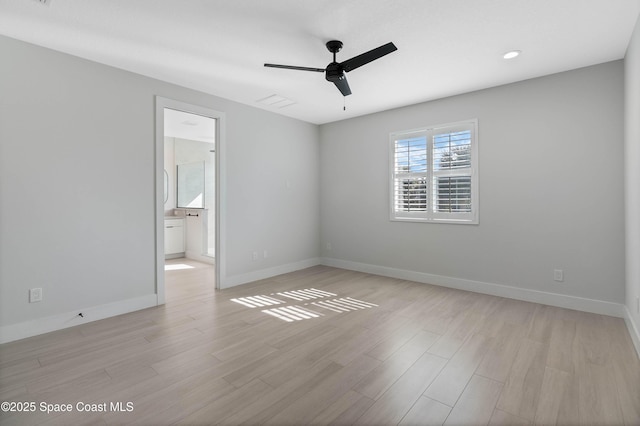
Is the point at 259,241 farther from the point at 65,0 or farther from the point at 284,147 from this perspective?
the point at 65,0

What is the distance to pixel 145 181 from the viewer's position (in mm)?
3484

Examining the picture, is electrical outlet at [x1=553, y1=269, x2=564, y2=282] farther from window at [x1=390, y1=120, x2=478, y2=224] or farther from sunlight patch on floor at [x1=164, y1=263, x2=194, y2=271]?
sunlight patch on floor at [x1=164, y1=263, x2=194, y2=271]

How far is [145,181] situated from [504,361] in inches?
152

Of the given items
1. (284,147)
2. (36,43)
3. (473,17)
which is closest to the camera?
(473,17)

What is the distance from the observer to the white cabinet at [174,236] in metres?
6.44

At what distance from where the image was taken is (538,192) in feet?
11.7

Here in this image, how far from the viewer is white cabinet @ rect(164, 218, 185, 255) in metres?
6.44

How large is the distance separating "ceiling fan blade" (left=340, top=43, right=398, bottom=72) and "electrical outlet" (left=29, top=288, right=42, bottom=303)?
11.3 feet

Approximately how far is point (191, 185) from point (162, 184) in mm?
3377

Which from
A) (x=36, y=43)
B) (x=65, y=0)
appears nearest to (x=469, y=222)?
(x=65, y=0)

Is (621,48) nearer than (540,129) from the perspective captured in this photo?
Yes

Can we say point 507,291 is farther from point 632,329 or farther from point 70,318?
point 70,318

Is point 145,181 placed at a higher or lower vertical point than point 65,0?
lower

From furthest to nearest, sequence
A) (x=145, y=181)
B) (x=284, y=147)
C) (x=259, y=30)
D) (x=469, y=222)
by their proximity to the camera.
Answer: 1. (x=284, y=147)
2. (x=469, y=222)
3. (x=145, y=181)
4. (x=259, y=30)
